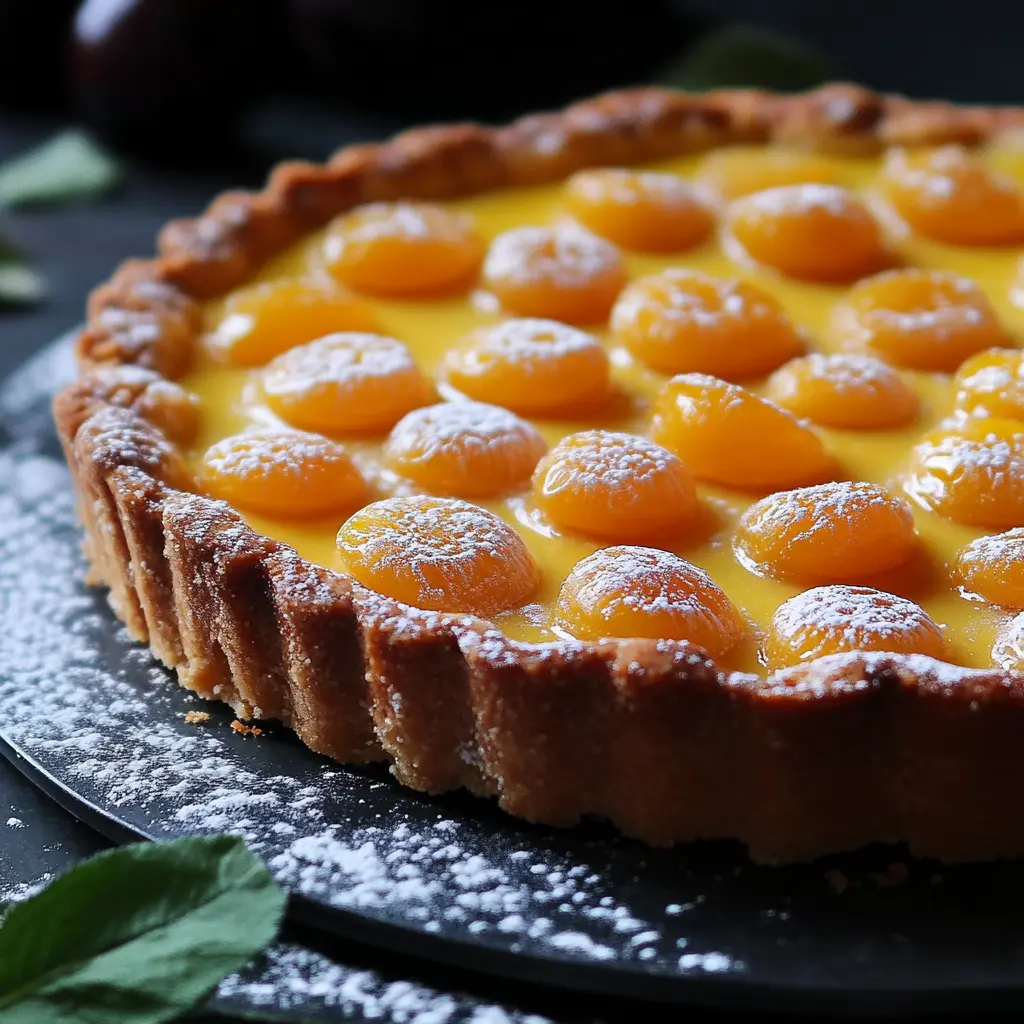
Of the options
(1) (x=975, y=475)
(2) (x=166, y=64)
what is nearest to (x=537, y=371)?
(1) (x=975, y=475)

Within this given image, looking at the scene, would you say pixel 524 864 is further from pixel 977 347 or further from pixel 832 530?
pixel 977 347

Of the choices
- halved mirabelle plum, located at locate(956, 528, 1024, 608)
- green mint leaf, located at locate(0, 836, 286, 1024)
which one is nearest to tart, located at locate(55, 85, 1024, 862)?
halved mirabelle plum, located at locate(956, 528, 1024, 608)

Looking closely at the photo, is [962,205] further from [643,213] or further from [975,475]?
[975,475]

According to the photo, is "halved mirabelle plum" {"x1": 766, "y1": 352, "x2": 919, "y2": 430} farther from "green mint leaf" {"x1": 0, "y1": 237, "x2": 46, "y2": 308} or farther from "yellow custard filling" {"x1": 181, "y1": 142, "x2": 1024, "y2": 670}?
"green mint leaf" {"x1": 0, "y1": 237, "x2": 46, "y2": 308}

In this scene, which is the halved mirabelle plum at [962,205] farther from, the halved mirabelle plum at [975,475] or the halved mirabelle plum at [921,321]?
the halved mirabelle plum at [975,475]

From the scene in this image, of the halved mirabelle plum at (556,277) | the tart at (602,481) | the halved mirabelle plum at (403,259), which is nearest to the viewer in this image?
the tart at (602,481)

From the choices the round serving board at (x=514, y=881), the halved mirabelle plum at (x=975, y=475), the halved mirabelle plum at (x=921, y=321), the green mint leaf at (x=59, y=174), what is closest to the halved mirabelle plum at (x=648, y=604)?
the round serving board at (x=514, y=881)
